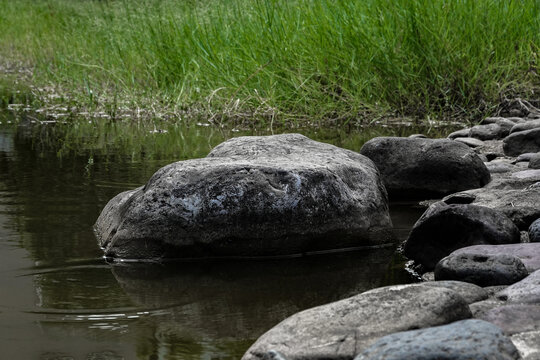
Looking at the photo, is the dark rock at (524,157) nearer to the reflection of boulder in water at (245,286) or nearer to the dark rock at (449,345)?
the reflection of boulder in water at (245,286)

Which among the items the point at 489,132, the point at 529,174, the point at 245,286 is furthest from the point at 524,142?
the point at 245,286

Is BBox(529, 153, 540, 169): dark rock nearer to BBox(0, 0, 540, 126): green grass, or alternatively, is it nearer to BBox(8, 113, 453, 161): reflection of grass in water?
BBox(8, 113, 453, 161): reflection of grass in water

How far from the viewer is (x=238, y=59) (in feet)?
25.5

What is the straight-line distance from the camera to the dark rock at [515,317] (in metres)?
2.10

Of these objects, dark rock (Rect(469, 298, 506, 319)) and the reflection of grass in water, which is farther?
the reflection of grass in water

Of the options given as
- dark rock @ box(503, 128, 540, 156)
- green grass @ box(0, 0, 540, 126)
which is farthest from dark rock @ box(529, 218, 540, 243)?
green grass @ box(0, 0, 540, 126)

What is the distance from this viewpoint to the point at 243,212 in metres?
3.23

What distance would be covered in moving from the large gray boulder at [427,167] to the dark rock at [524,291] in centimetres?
189

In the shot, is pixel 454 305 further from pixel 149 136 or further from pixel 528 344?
pixel 149 136

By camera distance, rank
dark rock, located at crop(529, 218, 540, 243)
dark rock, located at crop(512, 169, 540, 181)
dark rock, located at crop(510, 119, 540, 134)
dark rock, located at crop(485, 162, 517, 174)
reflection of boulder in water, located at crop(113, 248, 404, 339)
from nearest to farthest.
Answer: reflection of boulder in water, located at crop(113, 248, 404, 339), dark rock, located at crop(529, 218, 540, 243), dark rock, located at crop(512, 169, 540, 181), dark rock, located at crop(485, 162, 517, 174), dark rock, located at crop(510, 119, 540, 134)

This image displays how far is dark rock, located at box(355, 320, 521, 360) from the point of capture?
175cm

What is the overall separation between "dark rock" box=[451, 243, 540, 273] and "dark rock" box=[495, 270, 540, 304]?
0.23 meters

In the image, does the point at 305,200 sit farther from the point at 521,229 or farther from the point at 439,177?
the point at 439,177

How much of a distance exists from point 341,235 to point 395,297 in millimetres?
1176
